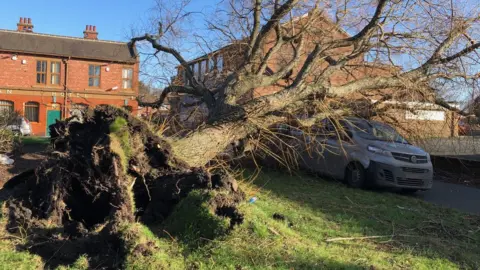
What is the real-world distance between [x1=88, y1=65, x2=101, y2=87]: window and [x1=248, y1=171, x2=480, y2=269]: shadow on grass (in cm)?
2924

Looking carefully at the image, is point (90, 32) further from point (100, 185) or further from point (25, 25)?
→ point (100, 185)

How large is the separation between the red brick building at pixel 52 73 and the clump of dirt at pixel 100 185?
28738 mm

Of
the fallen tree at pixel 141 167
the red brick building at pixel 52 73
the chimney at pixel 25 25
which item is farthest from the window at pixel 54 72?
the fallen tree at pixel 141 167

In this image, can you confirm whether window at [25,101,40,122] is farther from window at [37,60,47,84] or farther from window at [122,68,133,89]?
window at [122,68,133,89]

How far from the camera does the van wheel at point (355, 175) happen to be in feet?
33.1

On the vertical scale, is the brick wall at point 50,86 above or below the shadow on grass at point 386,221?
above

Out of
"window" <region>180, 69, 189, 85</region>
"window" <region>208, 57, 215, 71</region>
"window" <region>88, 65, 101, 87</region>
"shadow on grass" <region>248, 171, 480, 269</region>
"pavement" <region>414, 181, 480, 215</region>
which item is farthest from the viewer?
"window" <region>88, 65, 101, 87</region>

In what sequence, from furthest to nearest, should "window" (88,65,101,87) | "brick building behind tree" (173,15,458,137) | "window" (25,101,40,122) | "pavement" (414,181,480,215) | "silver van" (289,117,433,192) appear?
"window" (88,65,101,87) < "window" (25,101,40,122) < "brick building behind tree" (173,15,458,137) < "silver van" (289,117,433,192) < "pavement" (414,181,480,215)

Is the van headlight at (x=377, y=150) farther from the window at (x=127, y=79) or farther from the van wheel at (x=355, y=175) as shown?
the window at (x=127, y=79)

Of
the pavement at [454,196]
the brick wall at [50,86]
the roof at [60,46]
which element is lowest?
the pavement at [454,196]

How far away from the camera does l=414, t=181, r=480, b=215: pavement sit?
9.20m

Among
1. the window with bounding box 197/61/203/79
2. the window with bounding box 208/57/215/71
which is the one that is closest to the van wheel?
the window with bounding box 208/57/215/71

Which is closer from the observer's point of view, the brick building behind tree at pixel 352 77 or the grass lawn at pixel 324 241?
the grass lawn at pixel 324 241

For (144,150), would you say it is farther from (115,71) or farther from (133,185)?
(115,71)
